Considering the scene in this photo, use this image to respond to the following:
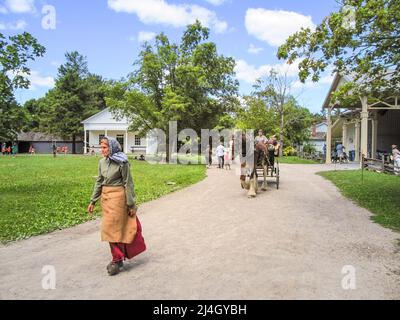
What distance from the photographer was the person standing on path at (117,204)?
222 inches

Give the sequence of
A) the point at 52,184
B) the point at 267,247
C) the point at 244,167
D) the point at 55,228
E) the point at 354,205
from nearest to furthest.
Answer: the point at 267,247 < the point at 55,228 < the point at 354,205 < the point at 244,167 < the point at 52,184

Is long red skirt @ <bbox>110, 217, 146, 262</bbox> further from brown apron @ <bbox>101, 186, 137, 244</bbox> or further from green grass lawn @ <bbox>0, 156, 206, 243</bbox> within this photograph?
green grass lawn @ <bbox>0, 156, 206, 243</bbox>

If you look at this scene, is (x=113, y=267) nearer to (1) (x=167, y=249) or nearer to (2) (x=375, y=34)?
(1) (x=167, y=249)

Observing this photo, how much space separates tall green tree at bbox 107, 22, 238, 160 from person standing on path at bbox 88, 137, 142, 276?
2573 centimetres

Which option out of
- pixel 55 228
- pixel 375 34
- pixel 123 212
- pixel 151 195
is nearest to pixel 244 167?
pixel 151 195

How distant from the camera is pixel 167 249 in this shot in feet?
22.2

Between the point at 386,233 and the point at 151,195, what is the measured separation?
773 cm

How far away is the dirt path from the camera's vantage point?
4.84 m

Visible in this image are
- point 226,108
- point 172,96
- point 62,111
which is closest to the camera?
point 172,96

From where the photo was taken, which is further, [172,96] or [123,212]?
[172,96]

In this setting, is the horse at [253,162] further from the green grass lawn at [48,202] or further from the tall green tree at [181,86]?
the tall green tree at [181,86]

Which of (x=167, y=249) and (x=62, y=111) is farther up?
(x=62, y=111)

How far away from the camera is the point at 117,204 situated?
5.70 m

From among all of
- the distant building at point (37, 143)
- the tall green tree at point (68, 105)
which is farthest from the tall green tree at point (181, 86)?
the distant building at point (37, 143)
